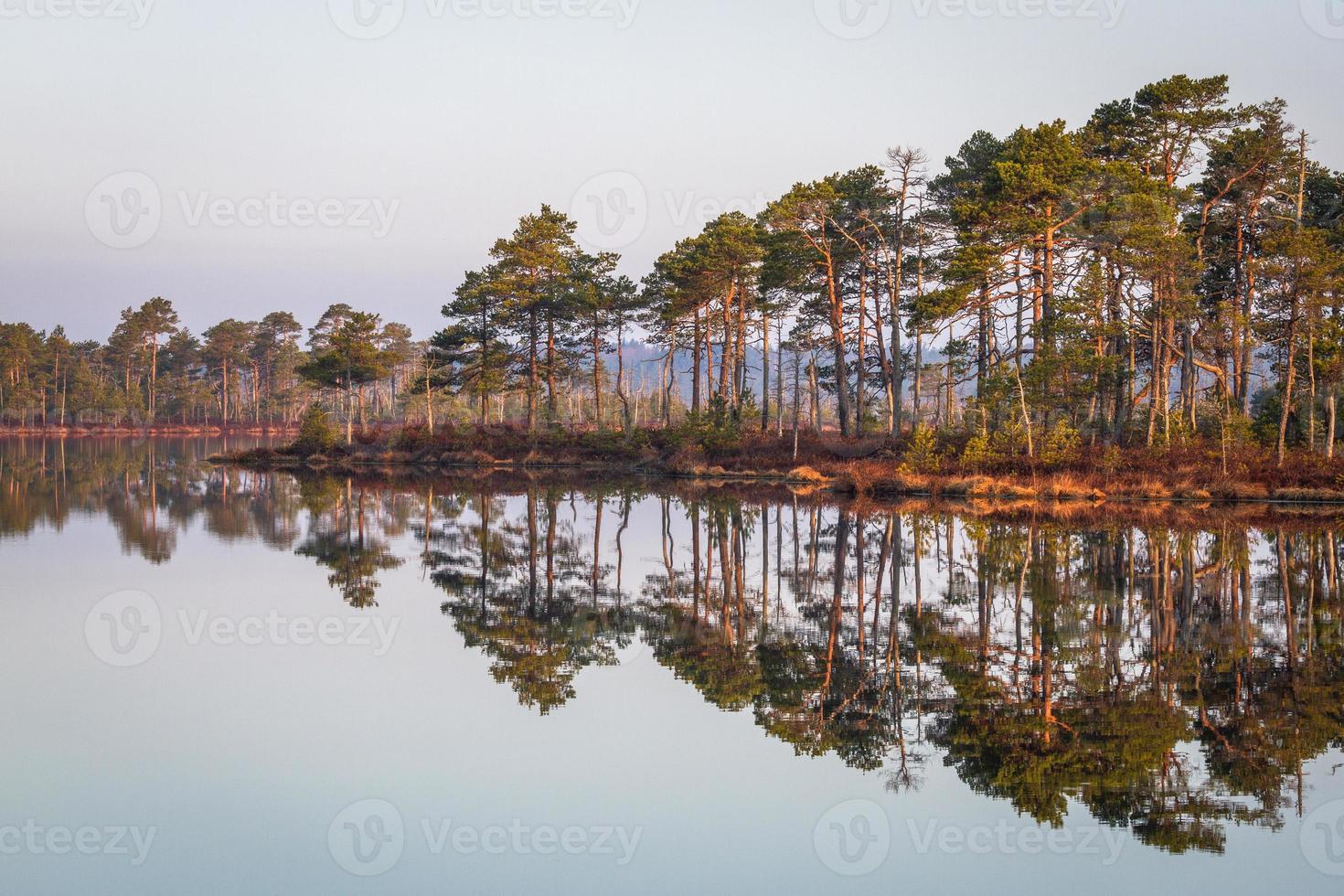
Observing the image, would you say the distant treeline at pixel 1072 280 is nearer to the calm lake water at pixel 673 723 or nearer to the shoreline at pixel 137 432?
the calm lake water at pixel 673 723

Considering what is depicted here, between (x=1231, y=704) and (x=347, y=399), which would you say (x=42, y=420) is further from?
(x=1231, y=704)

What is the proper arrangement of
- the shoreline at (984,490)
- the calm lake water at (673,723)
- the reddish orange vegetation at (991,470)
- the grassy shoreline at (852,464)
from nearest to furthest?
the calm lake water at (673,723) → the shoreline at (984,490) → the reddish orange vegetation at (991,470) → the grassy shoreline at (852,464)

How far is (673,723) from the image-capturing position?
30.6 feet

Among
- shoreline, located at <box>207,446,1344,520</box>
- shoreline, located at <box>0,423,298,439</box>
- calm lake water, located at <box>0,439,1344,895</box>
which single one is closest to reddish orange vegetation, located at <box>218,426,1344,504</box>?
shoreline, located at <box>207,446,1344,520</box>

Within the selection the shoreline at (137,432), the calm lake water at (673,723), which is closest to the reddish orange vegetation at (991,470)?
the calm lake water at (673,723)

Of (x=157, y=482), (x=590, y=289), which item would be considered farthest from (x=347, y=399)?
(x=157, y=482)

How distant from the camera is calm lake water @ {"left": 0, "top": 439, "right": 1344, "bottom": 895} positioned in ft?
21.3

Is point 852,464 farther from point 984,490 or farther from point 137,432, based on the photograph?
point 137,432

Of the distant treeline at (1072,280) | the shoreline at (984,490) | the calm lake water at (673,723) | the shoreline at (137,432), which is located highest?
the distant treeline at (1072,280)

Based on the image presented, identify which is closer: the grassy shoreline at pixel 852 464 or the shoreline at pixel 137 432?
the grassy shoreline at pixel 852 464

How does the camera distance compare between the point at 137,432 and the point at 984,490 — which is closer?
the point at 984,490

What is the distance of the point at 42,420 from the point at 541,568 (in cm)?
11551

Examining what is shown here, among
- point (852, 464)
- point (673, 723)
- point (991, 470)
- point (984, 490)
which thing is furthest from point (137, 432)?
point (673, 723)

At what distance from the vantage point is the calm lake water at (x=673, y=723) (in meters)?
6.48
